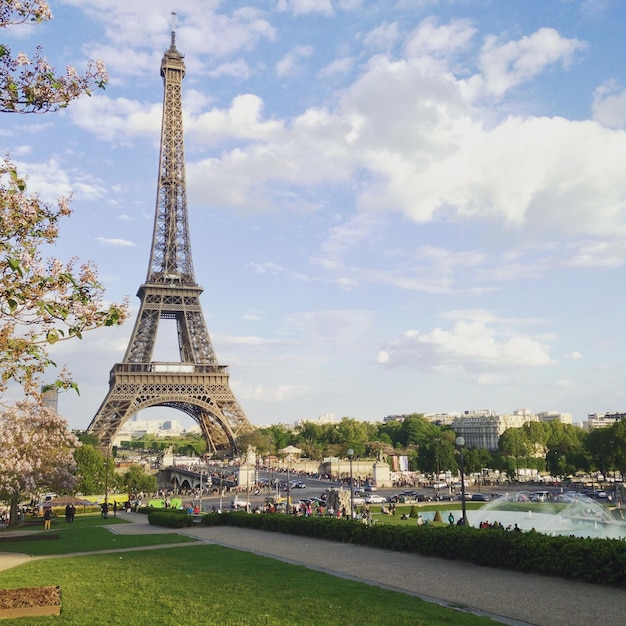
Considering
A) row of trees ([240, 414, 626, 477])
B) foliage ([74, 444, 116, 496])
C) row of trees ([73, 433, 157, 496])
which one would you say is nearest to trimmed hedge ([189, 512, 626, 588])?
row of trees ([73, 433, 157, 496])

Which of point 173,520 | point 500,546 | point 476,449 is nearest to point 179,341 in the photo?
point 476,449

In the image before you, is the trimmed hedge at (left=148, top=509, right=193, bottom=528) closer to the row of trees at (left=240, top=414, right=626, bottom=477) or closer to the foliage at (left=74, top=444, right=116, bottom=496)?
the foliage at (left=74, top=444, right=116, bottom=496)

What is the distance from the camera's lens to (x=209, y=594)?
15.8m

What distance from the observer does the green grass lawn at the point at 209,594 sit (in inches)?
523

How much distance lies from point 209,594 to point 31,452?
32.3 meters

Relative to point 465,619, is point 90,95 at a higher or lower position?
higher

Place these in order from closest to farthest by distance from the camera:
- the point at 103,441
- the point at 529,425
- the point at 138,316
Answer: the point at 103,441
the point at 138,316
the point at 529,425

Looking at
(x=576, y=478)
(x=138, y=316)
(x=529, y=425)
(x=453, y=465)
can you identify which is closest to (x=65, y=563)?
(x=138, y=316)

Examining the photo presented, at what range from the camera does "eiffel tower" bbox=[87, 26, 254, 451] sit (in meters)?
98.0

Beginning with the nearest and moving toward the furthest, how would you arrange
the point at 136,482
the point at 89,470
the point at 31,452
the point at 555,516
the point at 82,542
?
1. the point at 82,542
2. the point at 31,452
3. the point at 555,516
4. the point at 89,470
5. the point at 136,482

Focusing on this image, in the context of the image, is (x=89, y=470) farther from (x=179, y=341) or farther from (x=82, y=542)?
(x=82, y=542)

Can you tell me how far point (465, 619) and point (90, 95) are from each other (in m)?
12.5

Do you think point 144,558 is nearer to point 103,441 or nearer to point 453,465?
point 103,441

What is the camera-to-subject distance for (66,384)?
11.3m
